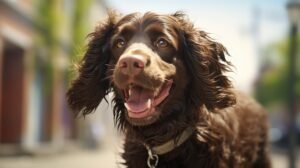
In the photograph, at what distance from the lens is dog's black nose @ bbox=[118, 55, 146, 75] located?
15.8 ft

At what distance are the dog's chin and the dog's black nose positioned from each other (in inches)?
8.7

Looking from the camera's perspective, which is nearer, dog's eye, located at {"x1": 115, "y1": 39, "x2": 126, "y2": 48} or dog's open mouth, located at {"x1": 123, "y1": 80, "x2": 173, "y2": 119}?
dog's open mouth, located at {"x1": 123, "y1": 80, "x2": 173, "y2": 119}

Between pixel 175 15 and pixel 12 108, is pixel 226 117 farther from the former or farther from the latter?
pixel 12 108

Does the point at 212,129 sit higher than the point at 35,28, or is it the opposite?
the point at 35,28

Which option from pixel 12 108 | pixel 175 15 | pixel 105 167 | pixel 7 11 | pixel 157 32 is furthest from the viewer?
pixel 12 108

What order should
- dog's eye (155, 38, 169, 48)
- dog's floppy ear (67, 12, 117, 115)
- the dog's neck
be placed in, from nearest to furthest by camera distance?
dog's eye (155, 38, 169, 48)
the dog's neck
dog's floppy ear (67, 12, 117, 115)

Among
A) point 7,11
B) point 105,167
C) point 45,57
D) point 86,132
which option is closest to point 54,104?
point 86,132

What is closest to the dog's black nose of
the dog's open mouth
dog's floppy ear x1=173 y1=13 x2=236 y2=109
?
the dog's open mouth

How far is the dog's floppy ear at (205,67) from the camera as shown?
5.45m

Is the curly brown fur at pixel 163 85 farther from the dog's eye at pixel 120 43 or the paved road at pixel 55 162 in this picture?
the paved road at pixel 55 162

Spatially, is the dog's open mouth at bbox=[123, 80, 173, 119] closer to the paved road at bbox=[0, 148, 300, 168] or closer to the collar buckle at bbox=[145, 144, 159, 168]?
the collar buckle at bbox=[145, 144, 159, 168]

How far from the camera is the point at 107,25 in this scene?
5.91m

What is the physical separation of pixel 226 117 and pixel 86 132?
3111 cm

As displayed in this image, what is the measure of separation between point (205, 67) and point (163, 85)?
1.48ft
